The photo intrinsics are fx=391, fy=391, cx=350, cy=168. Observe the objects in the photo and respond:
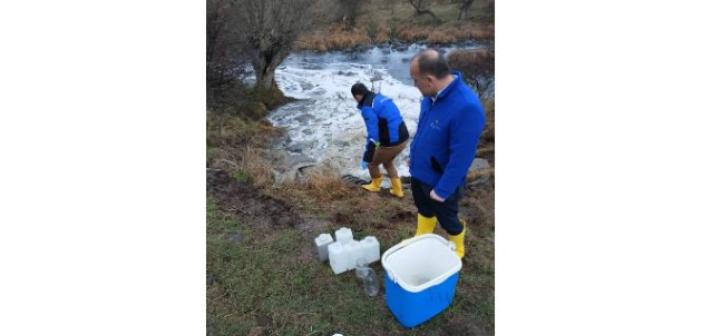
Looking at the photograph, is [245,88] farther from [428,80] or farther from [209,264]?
[428,80]

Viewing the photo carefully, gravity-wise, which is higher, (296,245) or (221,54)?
→ (221,54)

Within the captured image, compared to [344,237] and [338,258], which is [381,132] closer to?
[344,237]

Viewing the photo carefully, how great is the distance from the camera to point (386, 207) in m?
3.33

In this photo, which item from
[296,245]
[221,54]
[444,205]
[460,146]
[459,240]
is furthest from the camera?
[221,54]

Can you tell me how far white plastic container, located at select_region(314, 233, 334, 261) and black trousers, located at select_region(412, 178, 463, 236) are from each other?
70cm

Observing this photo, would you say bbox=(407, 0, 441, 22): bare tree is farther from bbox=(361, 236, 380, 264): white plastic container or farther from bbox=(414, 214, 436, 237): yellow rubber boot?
bbox=(361, 236, 380, 264): white plastic container

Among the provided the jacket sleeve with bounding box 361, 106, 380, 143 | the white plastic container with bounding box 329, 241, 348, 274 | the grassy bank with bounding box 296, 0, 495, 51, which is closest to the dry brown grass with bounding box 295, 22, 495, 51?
the grassy bank with bounding box 296, 0, 495, 51

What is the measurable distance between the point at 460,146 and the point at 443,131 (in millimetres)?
135

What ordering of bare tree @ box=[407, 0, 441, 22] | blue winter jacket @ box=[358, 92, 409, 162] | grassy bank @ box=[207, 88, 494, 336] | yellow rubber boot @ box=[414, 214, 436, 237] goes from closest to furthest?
grassy bank @ box=[207, 88, 494, 336] → yellow rubber boot @ box=[414, 214, 436, 237] → blue winter jacket @ box=[358, 92, 409, 162] → bare tree @ box=[407, 0, 441, 22]

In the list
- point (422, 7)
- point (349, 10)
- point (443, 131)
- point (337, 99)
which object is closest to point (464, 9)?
point (422, 7)

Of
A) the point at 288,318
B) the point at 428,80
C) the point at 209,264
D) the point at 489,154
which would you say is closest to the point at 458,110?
the point at 428,80

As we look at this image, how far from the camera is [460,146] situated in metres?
2.04

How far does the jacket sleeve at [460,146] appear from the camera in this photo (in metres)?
2.01

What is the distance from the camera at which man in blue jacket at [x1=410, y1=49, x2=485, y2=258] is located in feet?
6.63
